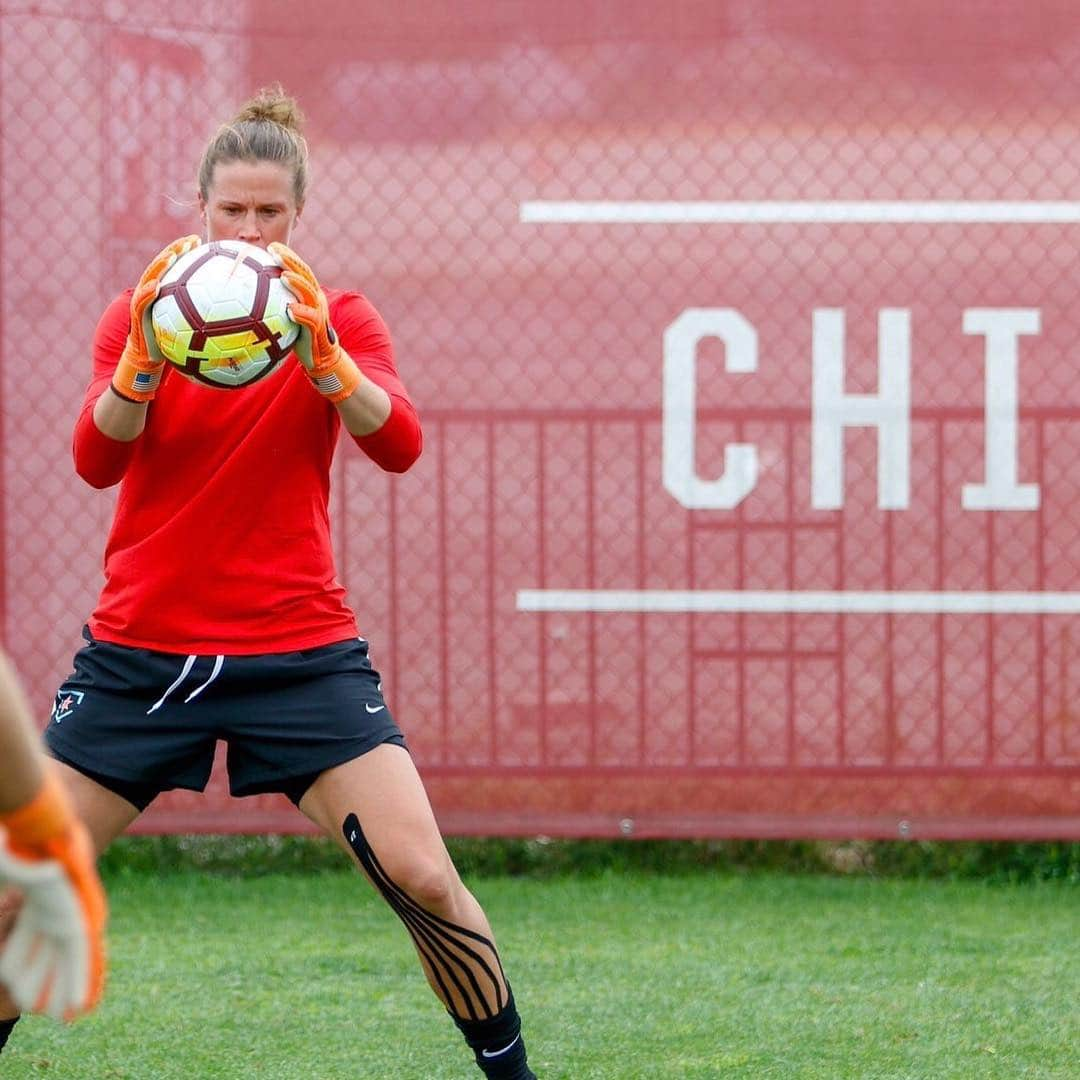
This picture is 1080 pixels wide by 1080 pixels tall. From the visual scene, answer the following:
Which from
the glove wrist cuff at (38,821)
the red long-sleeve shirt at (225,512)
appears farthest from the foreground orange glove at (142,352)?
the glove wrist cuff at (38,821)

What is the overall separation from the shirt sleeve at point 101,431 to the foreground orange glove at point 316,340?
1.09 feet

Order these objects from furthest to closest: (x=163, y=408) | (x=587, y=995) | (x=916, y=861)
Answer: (x=916, y=861), (x=587, y=995), (x=163, y=408)

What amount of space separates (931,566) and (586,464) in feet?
3.28

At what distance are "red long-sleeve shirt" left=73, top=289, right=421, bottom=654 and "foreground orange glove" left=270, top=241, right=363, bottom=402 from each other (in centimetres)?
13

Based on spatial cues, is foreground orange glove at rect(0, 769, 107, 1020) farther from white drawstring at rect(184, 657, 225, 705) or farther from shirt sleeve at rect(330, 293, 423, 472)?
shirt sleeve at rect(330, 293, 423, 472)

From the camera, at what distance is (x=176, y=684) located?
3139 millimetres

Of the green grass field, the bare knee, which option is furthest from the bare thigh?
the green grass field

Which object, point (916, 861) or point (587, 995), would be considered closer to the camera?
point (587, 995)

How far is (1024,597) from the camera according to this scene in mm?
5246

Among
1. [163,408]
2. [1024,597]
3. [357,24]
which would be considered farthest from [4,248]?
[1024,597]

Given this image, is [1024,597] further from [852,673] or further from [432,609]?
[432,609]

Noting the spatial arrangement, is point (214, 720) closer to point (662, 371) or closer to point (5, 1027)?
point (5, 1027)

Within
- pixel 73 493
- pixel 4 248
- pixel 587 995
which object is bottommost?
pixel 587 995

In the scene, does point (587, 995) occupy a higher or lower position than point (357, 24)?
lower
